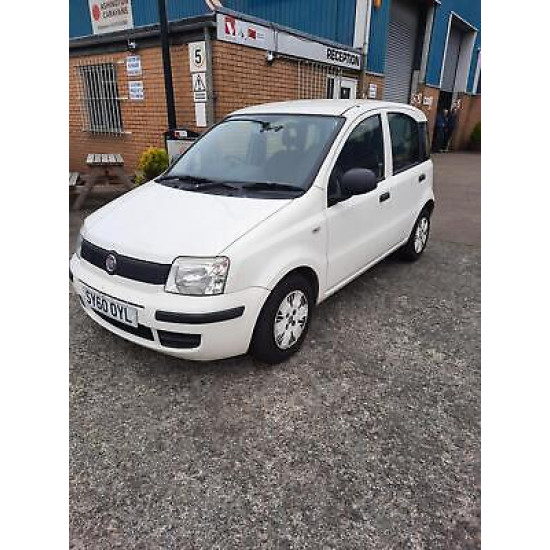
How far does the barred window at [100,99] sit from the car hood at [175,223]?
6.22m

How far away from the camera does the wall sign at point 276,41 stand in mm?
6125

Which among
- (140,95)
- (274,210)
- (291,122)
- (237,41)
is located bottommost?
(274,210)

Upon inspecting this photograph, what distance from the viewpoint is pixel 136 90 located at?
753 cm

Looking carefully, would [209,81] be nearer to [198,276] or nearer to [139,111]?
[139,111]

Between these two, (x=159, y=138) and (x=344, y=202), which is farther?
(x=159, y=138)

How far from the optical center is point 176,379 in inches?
101

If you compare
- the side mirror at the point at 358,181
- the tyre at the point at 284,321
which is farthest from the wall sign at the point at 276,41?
the tyre at the point at 284,321

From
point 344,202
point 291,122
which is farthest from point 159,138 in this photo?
point 344,202

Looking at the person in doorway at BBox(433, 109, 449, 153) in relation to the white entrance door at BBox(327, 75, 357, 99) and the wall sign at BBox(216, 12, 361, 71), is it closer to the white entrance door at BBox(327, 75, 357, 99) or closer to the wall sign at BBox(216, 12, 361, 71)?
the white entrance door at BBox(327, 75, 357, 99)

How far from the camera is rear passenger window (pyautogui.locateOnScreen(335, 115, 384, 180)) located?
2972mm

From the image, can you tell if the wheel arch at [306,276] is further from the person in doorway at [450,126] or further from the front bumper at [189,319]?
the person in doorway at [450,126]

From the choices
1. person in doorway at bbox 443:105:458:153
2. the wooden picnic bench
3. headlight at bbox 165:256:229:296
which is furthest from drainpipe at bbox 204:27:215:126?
person in doorway at bbox 443:105:458:153

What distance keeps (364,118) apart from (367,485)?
2576 mm

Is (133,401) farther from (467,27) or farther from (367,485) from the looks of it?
(467,27)
